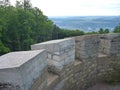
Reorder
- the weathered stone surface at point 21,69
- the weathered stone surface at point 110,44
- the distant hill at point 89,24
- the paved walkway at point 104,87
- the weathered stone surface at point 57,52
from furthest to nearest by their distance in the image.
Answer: the distant hill at point 89,24
the weathered stone surface at point 110,44
the paved walkway at point 104,87
the weathered stone surface at point 57,52
the weathered stone surface at point 21,69

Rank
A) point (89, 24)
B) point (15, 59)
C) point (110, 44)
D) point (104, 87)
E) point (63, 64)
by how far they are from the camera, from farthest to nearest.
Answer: point (89, 24)
point (110, 44)
point (104, 87)
point (63, 64)
point (15, 59)

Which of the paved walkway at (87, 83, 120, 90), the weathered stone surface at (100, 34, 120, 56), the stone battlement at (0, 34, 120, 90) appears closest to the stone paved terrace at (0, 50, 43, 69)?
the stone battlement at (0, 34, 120, 90)

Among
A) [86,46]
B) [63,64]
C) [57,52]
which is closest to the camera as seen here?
[57,52]

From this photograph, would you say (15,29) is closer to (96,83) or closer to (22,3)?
(22,3)

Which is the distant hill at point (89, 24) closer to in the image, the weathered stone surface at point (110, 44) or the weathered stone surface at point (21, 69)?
the weathered stone surface at point (110, 44)

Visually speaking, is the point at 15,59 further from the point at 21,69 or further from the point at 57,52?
the point at 57,52

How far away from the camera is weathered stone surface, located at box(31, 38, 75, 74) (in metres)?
3.89

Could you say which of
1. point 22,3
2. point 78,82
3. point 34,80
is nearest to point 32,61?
point 34,80

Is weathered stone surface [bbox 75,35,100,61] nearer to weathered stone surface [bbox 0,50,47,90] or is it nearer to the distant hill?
weathered stone surface [bbox 0,50,47,90]

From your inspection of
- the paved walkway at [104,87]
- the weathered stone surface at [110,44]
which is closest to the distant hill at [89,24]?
the weathered stone surface at [110,44]

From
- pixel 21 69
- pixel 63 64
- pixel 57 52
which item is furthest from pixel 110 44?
pixel 21 69

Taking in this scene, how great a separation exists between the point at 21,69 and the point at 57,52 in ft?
4.60

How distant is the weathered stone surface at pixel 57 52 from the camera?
3893mm

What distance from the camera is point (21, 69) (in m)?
2.54
